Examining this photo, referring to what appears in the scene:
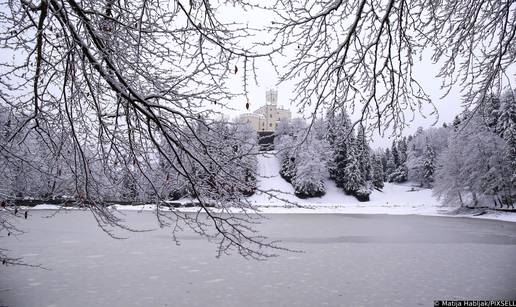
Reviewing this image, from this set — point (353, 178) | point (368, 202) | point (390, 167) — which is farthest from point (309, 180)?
point (390, 167)

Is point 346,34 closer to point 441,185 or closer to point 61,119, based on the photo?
point 61,119

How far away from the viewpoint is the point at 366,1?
12.0ft

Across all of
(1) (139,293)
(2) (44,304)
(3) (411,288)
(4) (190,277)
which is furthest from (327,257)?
(2) (44,304)

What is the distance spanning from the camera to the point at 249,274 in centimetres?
1087

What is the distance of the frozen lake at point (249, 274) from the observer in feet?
28.5

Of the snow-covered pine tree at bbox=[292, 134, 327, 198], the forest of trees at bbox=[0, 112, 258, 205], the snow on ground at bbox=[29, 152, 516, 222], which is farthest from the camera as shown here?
the snow-covered pine tree at bbox=[292, 134, 327, 198]

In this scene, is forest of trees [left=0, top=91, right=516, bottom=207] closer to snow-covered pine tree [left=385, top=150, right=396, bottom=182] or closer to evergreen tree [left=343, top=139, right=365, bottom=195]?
evergreen tree [left=343, top=139, right=365, bottom=195]

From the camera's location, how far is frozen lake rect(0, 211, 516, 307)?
8680 millimetres

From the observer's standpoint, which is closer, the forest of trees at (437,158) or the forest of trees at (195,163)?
the forest of trees at (195,163)

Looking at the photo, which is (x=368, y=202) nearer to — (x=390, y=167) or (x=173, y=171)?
(x=390, y=167)

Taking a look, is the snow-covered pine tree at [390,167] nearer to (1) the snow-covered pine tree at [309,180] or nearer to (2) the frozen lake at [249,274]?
(1) the snow-covered pine tree at [309,180]

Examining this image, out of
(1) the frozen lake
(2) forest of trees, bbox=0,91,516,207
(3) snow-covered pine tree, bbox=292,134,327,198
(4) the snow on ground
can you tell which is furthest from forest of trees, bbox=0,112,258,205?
(3) snow-covered pine tree, bbox=292,134,327,198

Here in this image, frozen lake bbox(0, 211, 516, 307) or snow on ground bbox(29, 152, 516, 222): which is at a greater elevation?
snow on ground bbox(29, 152, 516, 222)

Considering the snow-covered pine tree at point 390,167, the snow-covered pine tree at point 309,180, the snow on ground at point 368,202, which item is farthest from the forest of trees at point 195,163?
the snow-covered pine tree at point 390,167
